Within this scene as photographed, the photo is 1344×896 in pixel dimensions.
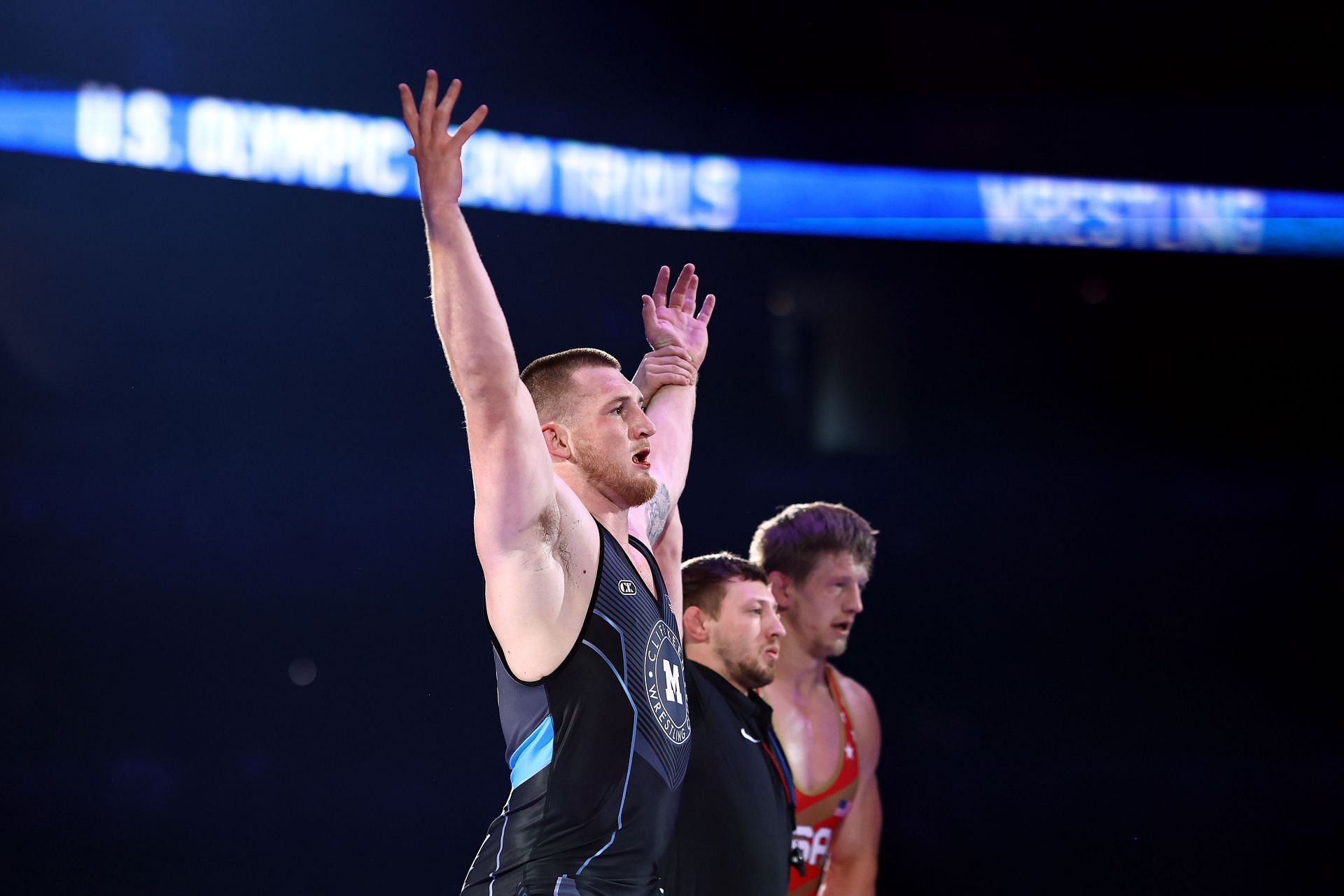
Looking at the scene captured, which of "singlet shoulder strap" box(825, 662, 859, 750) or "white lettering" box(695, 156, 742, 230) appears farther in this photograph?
"white lettering" box(695, 156, 742, 230)

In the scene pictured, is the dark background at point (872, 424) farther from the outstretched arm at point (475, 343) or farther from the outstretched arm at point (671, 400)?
the outstretched arm at point (475, 343)

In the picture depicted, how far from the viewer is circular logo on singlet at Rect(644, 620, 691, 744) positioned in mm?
2275

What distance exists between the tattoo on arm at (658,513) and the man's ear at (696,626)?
2.55 ft

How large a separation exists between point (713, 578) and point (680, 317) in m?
0.87

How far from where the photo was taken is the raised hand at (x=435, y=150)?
1.99m

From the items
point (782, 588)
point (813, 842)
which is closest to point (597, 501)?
point (782, 588)

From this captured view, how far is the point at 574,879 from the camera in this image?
212 cm

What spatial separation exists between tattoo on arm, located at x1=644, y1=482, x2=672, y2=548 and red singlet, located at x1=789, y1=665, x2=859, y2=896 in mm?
1895

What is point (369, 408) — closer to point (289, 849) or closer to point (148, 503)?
point (148, 503)

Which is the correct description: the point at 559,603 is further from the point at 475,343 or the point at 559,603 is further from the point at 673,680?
the point at 475,343

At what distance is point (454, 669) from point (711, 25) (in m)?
2.82

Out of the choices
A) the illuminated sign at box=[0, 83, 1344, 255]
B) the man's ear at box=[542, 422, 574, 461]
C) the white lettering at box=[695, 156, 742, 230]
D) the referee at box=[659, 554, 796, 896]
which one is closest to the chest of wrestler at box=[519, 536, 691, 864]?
the man's ear at box=[542, 422, 574, 461]

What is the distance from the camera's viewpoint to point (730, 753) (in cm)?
322

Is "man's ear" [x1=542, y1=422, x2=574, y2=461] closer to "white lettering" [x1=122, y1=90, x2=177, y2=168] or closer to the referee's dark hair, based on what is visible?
the referee's dark hair
